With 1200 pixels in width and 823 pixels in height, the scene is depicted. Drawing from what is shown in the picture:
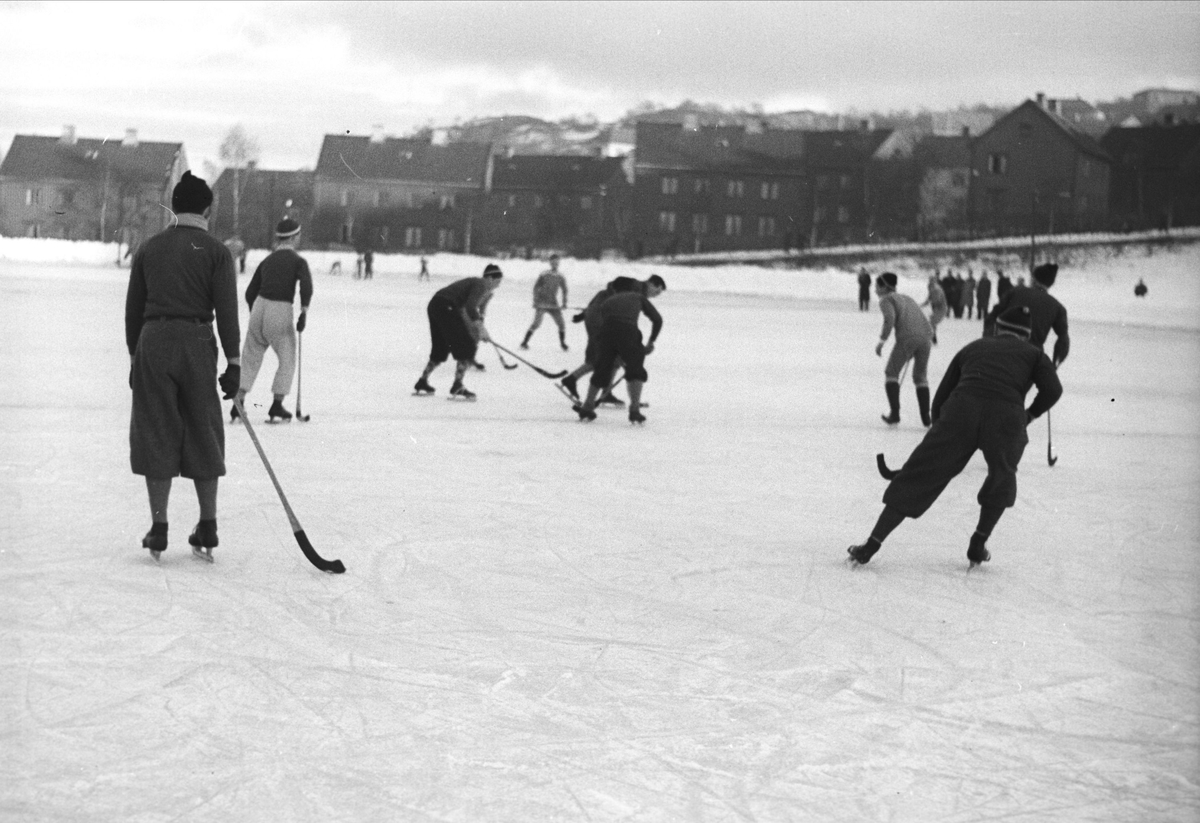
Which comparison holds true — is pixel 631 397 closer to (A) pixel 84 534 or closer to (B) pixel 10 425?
(B) pixel 10 425

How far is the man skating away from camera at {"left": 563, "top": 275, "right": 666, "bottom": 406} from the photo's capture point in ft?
38.1

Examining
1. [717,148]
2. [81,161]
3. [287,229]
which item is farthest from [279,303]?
[717,148]

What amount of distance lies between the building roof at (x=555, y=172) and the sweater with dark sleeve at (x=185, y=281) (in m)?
59.9

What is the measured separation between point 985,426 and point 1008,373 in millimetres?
247

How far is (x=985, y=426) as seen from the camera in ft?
21.2

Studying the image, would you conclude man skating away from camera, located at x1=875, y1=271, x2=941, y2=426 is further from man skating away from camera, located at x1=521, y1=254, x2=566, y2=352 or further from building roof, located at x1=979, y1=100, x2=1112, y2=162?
building roof, located at x1=979, y1=100, x2=1112, y2=162

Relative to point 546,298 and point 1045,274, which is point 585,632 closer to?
point 1045,274

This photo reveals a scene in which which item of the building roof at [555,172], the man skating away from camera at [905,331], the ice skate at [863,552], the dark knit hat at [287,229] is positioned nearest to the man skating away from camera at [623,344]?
the man skating away from camera at [905,331]

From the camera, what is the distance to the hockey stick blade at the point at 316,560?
6.03 metres

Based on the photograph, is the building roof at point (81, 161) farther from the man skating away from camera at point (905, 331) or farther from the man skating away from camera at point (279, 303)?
the man skating away from camera at point (905, 331)

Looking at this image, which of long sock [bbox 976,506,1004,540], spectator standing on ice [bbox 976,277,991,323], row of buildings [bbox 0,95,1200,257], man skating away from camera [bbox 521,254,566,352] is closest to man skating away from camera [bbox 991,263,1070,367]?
long sock [bbox 976,506,1004,540]

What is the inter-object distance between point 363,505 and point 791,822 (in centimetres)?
460

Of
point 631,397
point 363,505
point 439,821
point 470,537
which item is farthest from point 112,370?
point 439,821

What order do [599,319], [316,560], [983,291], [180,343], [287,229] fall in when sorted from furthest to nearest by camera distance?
[983,291] < [599,319] < [287,229] < [316,560] < [180,343]
